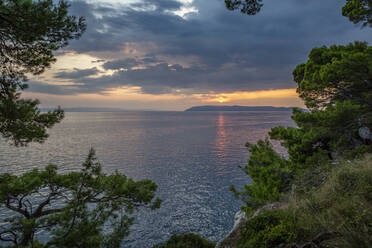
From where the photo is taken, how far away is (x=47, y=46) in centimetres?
739

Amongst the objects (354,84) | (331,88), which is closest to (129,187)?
(331,88)

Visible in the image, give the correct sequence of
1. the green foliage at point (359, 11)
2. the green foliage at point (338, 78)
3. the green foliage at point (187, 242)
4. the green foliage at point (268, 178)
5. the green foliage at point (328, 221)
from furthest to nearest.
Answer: the green foliage at point (187, 242), the green foliage at point (268, 178), the green foliage at point (338, 78), the green foliage at point (359, 11), the green foliage at point (328, 221)

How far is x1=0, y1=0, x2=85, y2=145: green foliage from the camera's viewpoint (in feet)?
19.8

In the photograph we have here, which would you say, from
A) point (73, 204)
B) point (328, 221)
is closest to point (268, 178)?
point (328, 221)

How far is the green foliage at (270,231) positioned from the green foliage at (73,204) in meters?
5.16

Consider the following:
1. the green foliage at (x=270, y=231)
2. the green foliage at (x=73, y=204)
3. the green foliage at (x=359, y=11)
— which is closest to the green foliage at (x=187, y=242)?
the green foliage at (x=73, y=204)

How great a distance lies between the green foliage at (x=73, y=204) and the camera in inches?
267

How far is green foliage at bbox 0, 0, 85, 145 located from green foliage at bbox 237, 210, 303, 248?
9044 millimetres

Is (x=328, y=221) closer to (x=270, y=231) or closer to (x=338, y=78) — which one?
(x=270, y=231)

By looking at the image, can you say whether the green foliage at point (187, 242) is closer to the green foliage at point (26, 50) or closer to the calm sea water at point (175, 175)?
the calm sea water at point (175, 175)

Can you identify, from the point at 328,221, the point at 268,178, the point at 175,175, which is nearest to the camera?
the point at 328,221

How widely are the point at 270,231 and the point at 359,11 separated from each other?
11964mm

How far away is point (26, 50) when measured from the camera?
7.32 m

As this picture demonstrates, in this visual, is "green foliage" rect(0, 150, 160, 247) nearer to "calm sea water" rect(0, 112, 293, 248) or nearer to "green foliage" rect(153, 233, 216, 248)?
"green foliage" rect(153, 233, 216, 248)
